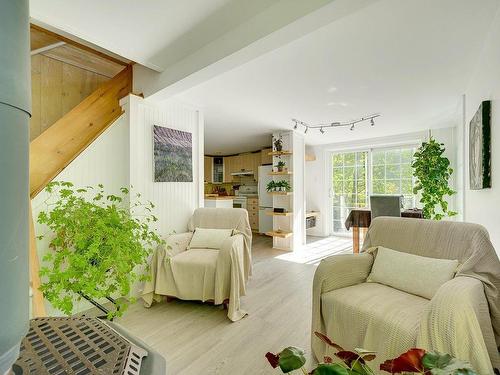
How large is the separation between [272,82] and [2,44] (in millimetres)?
2380

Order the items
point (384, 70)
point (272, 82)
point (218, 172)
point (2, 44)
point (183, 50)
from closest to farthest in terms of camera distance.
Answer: point (2, 44)
point (183, 50)
point (384, 70)
point (272, 82)
point (218, 172)

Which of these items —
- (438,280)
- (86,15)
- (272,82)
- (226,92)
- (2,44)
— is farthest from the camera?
(226,92)

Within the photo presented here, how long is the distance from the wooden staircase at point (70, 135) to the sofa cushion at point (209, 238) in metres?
1.33

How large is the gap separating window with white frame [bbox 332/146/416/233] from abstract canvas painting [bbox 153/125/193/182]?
383 cm

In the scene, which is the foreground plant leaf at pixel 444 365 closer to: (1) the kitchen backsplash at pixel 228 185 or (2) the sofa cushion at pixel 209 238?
(2) the sofa cushion at pixel 209 238

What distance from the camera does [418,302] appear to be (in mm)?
1414

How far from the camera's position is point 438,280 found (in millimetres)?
1429

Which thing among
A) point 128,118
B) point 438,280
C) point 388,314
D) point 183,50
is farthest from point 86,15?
point 438,280

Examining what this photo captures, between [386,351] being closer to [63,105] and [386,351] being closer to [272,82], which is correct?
[272,82]

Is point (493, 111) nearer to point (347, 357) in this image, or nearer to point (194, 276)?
point (347, 357)

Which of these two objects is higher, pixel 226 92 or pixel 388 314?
pixel 226 92

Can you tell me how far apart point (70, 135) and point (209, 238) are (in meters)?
1.65

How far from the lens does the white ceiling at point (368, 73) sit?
5.22 feet

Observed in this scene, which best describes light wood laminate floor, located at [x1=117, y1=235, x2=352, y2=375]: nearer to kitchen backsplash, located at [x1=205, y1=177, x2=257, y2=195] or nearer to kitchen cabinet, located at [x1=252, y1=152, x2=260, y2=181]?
kitchen cabinet, located at [x1=252, y1=152, x2=260, y2=181]
